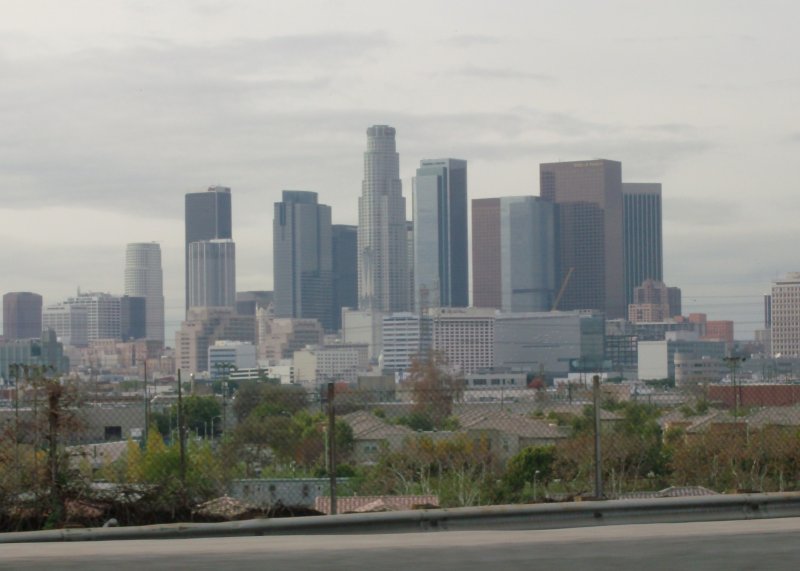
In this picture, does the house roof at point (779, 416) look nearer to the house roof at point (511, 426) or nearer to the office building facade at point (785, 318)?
the house roof at point (511, 426)

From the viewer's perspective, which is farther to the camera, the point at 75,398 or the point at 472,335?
the point at 472,335

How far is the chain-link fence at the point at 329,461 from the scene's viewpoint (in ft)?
27.3

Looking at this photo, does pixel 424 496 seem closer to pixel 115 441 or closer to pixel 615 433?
pixel 615 433

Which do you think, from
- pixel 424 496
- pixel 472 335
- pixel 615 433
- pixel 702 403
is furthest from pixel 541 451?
pixel 472 335

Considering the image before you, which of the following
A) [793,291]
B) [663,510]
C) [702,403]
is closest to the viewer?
[663,510]

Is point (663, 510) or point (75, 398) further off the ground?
point (75, 398)

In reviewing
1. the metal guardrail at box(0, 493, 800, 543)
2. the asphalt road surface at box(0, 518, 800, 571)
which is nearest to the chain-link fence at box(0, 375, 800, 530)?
the metal guardrail at box(0, 493, 800, 543)

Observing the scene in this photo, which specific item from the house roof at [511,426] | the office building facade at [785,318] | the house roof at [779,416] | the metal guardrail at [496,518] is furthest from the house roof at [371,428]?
the office building facade at [785,318]

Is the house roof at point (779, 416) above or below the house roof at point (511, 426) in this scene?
above

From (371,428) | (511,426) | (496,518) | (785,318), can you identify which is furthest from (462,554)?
(785,318)

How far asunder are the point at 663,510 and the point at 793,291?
640 ft

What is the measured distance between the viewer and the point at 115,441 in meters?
17.7

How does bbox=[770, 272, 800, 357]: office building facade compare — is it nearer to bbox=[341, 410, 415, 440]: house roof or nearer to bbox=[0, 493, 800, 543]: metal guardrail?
bbox=[341, 410, 415, 440]: house roof

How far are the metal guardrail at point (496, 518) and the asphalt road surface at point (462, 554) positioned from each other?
2402mm
